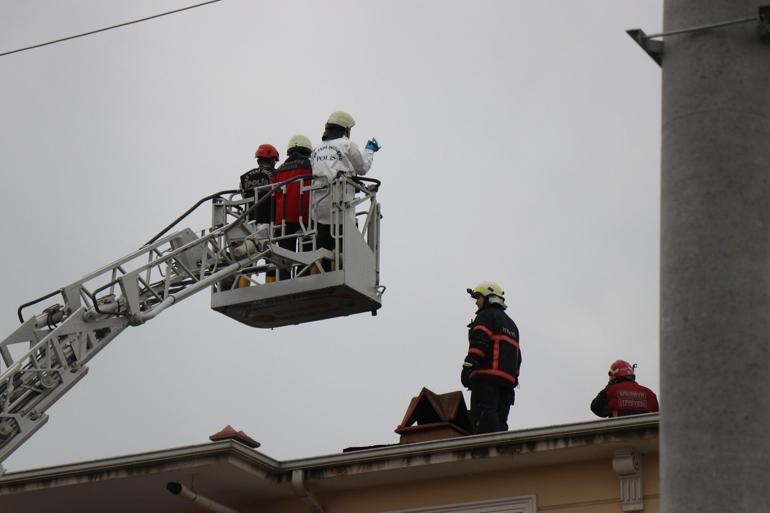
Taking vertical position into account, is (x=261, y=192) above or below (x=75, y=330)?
above

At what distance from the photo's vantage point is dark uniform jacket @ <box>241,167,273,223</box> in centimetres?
1479

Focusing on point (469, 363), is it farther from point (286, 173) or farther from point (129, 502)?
point (129, 502)

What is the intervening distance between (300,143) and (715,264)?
38.5ft

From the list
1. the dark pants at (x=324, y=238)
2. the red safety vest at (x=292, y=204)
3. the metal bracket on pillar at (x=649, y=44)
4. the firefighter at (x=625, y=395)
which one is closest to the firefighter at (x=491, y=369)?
the firefighter at (x=625, y=395)

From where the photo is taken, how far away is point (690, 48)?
3.95 metres

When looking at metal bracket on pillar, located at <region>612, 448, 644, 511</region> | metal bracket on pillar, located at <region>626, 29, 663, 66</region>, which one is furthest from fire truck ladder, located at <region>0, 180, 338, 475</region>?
metal bracket on pillar, located at <region>626, 29, 663, 66</region>

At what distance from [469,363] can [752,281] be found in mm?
10538

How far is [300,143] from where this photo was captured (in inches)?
599

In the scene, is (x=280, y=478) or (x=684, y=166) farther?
(x=280, y=478)

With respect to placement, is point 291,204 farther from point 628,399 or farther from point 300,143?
point 628,399

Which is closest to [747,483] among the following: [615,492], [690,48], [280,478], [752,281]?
[752,281]

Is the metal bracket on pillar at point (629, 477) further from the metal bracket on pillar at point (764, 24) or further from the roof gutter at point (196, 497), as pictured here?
the metal bracket on pillar at point (764, 24)

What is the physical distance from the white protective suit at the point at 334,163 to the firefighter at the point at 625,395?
10.6 ft

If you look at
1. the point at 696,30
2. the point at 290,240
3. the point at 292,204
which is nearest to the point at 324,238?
the point at 290,240
